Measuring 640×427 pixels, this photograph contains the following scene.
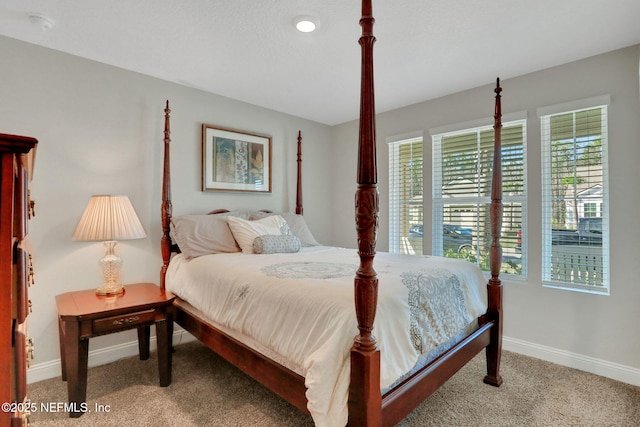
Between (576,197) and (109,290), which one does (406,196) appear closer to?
(576,197)

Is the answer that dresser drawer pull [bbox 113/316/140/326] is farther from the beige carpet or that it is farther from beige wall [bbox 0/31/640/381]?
beige wall [bbox 0/31/640/381]

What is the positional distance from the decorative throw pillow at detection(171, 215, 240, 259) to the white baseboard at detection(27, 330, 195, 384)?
3.13ft

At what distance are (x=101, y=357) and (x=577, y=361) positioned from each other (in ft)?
12.2

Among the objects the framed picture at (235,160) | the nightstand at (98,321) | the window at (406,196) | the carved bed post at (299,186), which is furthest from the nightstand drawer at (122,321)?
the window at (406,196)

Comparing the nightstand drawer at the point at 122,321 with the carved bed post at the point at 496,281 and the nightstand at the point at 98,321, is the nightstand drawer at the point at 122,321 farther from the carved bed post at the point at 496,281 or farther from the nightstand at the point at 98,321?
the carved bed post at the point at 496,281

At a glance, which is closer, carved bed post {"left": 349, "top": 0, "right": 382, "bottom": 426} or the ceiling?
carved bed post {"left": 349, "top": 0, "right": 382, "bottom": 426}

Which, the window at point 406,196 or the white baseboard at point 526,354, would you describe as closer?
the white baseboard at point 526,354

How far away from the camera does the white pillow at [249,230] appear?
274 cm

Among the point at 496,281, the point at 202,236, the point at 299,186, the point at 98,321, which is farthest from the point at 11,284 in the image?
the point at 299,186

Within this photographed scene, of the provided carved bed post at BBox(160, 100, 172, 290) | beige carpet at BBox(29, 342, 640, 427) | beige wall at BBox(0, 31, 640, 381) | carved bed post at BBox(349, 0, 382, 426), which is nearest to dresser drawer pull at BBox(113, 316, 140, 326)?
beige carpet at BBox(29, 342, 640, 427)

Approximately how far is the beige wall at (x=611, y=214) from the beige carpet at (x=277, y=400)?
26cm

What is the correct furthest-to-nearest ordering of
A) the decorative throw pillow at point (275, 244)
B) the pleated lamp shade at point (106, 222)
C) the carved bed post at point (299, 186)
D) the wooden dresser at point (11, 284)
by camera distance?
the carved bed post at point (299, 186) < the decorative throw pillow at point (275, 244) < the pleated lamp shade at point (106, 222) < the wooden dresser at point (11, 284)

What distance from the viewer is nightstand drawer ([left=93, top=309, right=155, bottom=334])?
6.44 feet

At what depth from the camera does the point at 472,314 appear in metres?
2.05
